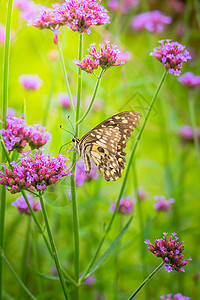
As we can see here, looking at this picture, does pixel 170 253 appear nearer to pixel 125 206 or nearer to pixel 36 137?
pixel 36 137

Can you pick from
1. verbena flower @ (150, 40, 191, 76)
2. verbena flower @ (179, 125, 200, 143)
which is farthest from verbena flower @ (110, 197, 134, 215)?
verbena flower @ (179, 125, 200, 143)

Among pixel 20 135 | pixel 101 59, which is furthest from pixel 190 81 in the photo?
pixel 20 135

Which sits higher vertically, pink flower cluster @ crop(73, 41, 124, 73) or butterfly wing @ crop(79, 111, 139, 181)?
pink flower cluster @ crop(73, 41, 124, 73)

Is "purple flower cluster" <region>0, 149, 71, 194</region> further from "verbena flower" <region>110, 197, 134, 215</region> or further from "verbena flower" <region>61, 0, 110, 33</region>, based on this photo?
"verbena flower" <region>110, 197, 134, 215</region>

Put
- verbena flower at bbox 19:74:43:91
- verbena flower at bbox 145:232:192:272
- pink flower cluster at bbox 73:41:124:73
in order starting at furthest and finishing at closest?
verbena flower at bbox 19:74:43:91 → pink flower cluster at bbox 73:41:124:73 → verbena flower at bbox 145:232:192:272

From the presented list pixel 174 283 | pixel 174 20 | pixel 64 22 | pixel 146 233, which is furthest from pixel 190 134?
pixel 174 20

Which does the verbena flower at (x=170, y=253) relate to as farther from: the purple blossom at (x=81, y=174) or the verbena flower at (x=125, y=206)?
the verbena flower at (x=125, y=206)
